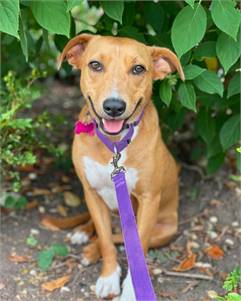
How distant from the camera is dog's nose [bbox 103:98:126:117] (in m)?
3.12

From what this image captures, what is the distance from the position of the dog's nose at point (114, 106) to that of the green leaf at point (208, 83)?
56 centimetres

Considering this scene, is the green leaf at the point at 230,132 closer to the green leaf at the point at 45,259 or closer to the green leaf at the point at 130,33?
the green leaf at the point at 130,33

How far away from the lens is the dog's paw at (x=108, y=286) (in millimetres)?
3609

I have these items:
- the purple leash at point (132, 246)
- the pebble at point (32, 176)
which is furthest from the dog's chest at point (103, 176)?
the pebble at point (32, 176)

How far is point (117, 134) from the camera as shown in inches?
131

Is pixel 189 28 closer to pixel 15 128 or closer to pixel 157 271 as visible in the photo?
pixel 15 128

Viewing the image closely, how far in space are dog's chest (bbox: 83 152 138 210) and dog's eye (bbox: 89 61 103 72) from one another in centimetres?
53

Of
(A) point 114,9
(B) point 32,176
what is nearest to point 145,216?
(A) point 114,9

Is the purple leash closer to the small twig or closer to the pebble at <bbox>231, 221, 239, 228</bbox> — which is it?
the small twig

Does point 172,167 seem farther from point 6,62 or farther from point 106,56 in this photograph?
point 6,62

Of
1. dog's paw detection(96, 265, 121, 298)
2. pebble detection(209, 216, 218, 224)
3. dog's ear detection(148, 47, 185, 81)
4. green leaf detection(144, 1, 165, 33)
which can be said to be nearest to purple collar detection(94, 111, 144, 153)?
dog's ear detection(148, 47, 185, 81)

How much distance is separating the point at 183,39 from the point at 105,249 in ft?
4.49

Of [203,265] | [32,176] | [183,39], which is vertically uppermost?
[183,39]

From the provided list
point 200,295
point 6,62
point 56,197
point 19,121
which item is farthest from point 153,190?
point 6,62
